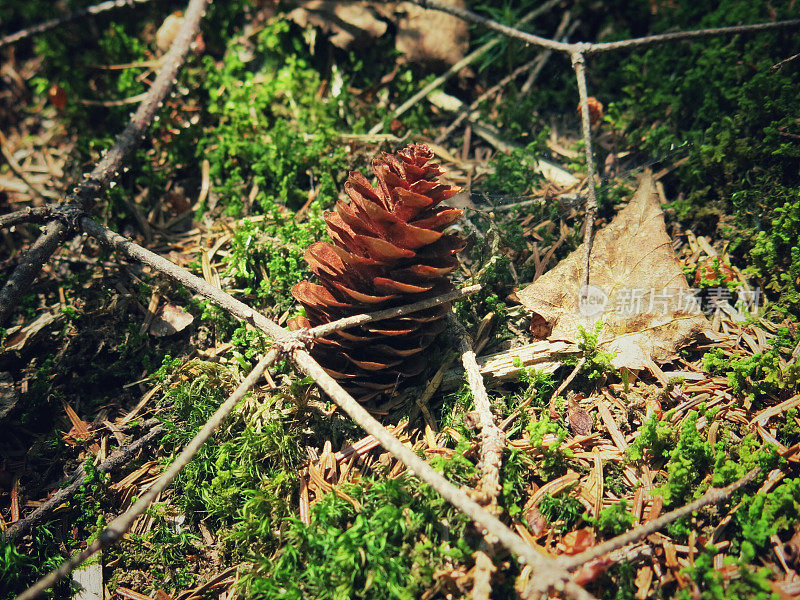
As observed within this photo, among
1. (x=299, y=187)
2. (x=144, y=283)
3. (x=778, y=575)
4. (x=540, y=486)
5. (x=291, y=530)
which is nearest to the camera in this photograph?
(x=778, y=575)

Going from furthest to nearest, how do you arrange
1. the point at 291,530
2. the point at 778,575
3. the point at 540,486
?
the point at 540,486, the point at 291,530, the point at 778,575

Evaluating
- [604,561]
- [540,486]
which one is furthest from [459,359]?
[604,561]

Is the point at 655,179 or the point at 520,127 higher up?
the point at 520,127

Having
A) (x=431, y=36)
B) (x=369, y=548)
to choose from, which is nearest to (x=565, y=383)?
(x=369, y=548)

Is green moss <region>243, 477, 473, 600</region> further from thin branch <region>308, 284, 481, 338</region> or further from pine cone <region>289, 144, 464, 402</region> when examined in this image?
thin branch <region>308, 284, 481, 338</region>

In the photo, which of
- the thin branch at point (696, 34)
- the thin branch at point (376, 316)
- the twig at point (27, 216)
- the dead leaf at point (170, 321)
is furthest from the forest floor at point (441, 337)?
the twig at point (27, 216)

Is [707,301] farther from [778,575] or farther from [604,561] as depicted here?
[604,561]

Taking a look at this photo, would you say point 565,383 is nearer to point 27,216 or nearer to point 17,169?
point 27,216
